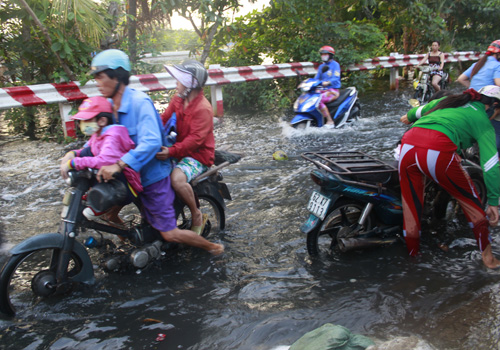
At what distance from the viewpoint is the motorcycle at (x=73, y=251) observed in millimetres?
3327

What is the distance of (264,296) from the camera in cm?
368

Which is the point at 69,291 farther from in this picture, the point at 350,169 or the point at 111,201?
the point at 350,169

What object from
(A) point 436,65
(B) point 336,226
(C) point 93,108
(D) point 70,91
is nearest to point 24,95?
(D) point 70,91

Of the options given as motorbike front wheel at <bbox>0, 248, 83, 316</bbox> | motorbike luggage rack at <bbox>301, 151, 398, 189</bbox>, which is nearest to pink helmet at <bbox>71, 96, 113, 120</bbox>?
motorbike front wheel at <bbox>0, 248, 83, 316</bbox>

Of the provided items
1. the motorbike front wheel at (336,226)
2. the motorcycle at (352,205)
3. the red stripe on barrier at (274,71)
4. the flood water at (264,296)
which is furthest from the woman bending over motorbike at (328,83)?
the motorbike front wheel at (336,226)

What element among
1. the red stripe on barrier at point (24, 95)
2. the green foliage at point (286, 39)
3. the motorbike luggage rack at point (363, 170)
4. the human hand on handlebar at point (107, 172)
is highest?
the green foliage at point (286, 39)

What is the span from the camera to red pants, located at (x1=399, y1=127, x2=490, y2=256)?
12.5 ft

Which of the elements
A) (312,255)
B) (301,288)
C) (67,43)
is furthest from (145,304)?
(67,43)

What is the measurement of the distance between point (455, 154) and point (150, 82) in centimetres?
684

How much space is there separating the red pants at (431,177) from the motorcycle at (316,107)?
5817mm

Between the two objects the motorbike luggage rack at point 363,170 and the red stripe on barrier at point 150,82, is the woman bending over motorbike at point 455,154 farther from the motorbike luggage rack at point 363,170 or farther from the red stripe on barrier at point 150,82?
the red stripe on barrier at point 150,82

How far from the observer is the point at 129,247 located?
13.1ft

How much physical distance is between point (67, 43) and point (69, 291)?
6.18 m

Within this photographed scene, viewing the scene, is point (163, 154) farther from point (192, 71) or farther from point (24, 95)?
point (24, 95)
